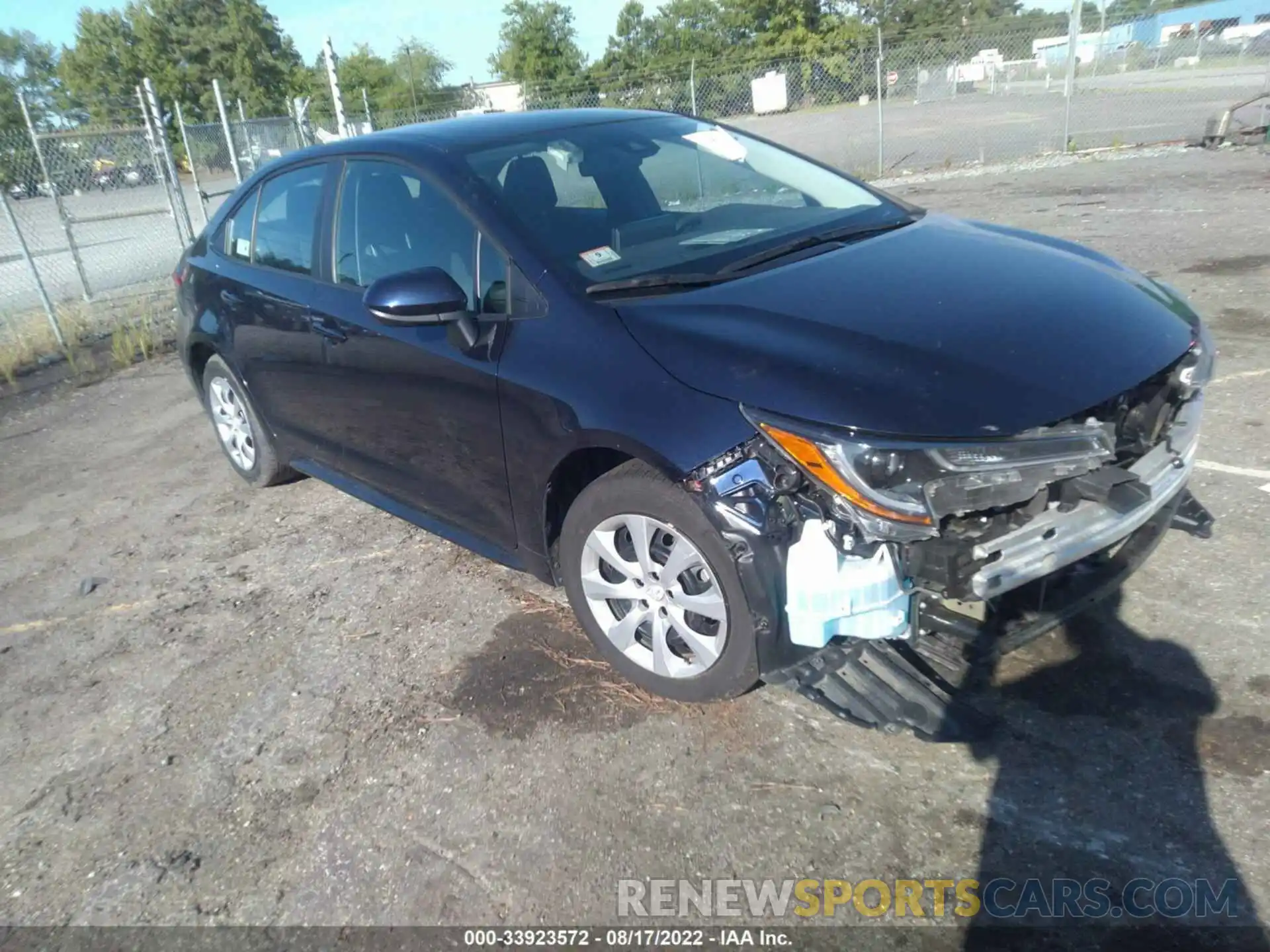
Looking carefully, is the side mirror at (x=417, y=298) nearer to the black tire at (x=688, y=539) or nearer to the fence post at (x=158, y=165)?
the black tire at (x=688, y=539)

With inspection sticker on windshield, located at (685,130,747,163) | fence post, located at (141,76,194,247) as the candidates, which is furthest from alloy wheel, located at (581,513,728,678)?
fence post, located at (141,76,194,247)

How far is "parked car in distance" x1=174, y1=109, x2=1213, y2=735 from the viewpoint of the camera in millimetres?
2480

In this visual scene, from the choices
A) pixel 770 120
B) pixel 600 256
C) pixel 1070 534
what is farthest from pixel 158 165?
pixel 770 120

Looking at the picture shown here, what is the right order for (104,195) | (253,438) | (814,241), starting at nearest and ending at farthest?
1. (814,241)
2. (253,438)
3. (104,195)

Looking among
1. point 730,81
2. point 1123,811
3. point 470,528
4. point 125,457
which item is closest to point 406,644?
point 470,528

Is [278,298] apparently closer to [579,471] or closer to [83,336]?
[579,471]

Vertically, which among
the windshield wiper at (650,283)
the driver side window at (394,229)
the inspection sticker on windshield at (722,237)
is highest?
the driver side window at (394,229)

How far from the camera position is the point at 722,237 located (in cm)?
342

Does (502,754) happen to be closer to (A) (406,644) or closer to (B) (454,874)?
(B) (454,874)

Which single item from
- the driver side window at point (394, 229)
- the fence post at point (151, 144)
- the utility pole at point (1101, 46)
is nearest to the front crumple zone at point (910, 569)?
the driver side window at point (394, 229)

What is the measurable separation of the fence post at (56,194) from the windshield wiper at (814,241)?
350 inches

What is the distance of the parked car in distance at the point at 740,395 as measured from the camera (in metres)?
2.48

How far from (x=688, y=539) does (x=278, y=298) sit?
2.55 meters

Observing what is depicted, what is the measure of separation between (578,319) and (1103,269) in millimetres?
1810
